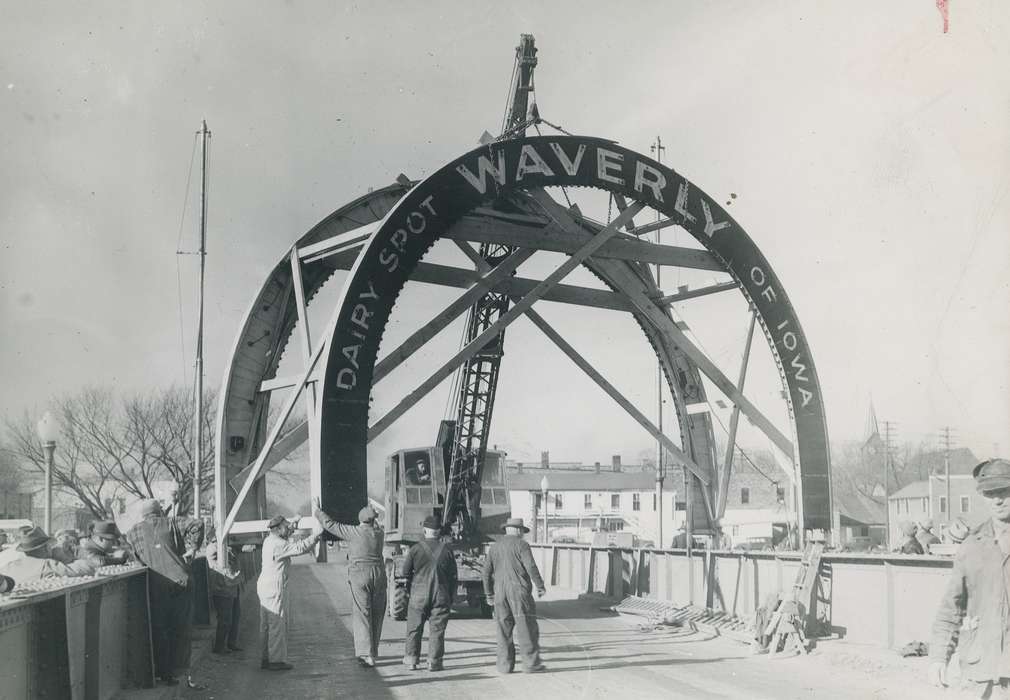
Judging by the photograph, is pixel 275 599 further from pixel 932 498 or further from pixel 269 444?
pixel 932 498

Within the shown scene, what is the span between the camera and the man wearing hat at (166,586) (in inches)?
376

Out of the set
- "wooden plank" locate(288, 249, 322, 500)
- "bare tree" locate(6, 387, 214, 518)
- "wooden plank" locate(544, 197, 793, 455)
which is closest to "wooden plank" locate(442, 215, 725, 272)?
"wooden plank" locate(544, 197, 793, 455)

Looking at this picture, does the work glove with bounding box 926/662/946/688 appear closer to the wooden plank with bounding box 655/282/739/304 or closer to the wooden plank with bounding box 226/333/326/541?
the wooden plank with bounding box 226/333/326/541

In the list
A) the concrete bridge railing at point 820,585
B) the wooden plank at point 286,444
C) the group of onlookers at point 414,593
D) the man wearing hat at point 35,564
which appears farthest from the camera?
the wooden plank at point 286,444

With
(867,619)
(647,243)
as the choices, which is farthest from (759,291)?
(867,619)

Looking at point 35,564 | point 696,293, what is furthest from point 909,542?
point 35,564

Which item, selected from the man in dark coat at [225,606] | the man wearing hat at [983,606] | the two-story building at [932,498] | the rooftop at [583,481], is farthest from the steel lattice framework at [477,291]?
the rooftop at [583,481]

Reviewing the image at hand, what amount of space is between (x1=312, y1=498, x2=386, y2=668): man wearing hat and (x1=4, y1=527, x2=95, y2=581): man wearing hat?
299cm

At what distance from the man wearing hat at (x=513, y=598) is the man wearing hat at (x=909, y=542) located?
605cm

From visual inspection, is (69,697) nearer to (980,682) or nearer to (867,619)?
(980,682)

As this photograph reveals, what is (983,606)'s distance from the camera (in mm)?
5332

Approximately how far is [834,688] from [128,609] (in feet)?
22.8

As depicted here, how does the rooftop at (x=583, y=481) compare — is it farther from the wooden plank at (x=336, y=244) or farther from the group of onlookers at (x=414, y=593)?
the group of onlookers at (x=414, y=593)

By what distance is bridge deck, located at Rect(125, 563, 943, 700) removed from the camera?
9.43 meters
